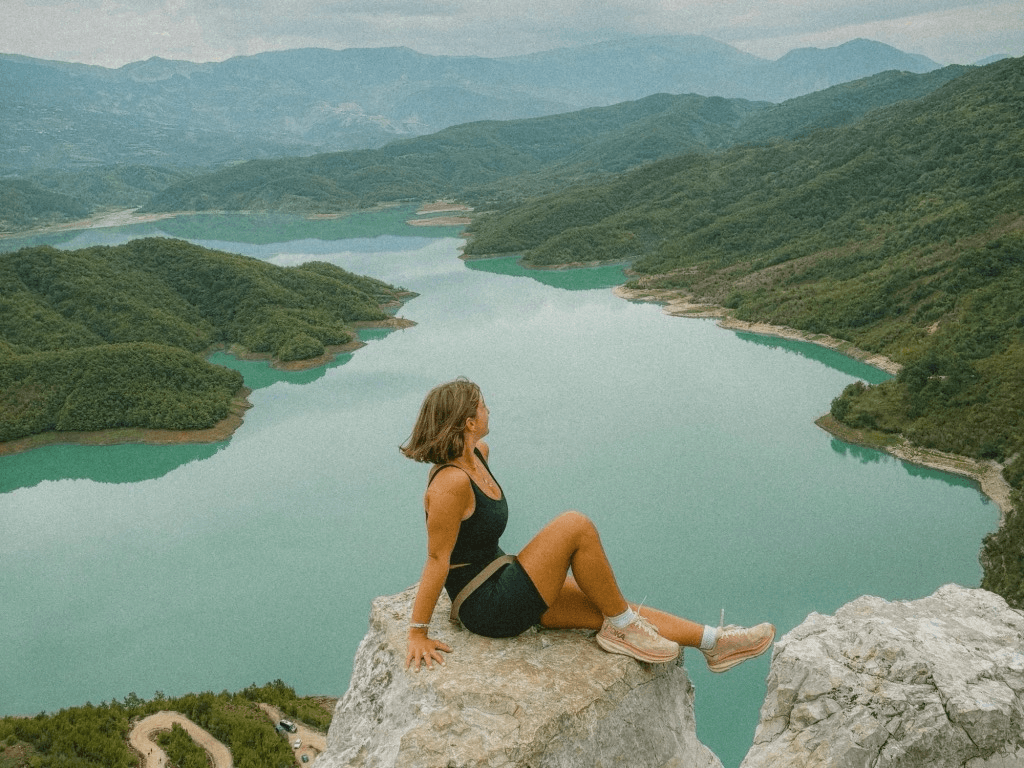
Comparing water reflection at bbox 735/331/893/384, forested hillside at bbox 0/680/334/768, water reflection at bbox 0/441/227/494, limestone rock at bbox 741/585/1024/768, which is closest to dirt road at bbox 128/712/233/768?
forested hillside at bbox 0/680/334/768

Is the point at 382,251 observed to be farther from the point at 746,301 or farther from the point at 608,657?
the point at 608,657

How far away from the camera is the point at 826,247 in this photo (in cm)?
6706

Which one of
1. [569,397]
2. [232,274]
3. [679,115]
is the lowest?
[569,397]

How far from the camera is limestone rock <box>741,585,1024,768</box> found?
3.18 meters

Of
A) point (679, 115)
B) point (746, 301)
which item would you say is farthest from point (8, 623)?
point (679, 115)

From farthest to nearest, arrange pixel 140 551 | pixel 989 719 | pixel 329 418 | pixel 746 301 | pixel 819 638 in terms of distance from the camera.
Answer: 1. pixel 746 301
2. pixel 329 418
3. pixel 140 551
4. pixel 819 638
5. pixel 989 719

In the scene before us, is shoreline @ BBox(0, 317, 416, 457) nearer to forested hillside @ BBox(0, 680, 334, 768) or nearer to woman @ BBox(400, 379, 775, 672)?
forested hillside @ BBox(0, 680, 334, 768)

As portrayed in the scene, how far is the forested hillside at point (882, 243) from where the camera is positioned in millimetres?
34281

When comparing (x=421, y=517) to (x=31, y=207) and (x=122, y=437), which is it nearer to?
(x=122, y=437)

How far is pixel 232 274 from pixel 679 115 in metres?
164

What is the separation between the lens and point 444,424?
3928mm

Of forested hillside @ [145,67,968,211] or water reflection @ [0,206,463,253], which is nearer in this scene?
water reflection @ [0,206,463,253]

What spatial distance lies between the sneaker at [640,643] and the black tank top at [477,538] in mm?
741

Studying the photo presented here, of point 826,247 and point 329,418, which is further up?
point 826,247
